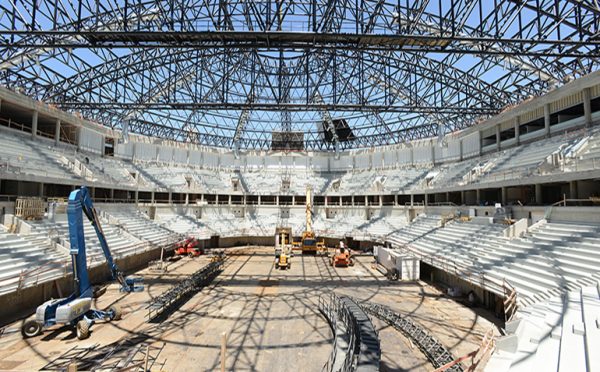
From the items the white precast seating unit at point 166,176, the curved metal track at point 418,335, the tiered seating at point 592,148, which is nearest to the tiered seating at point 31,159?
the white precast seating unit at point 166,176

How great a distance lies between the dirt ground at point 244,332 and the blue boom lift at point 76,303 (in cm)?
46

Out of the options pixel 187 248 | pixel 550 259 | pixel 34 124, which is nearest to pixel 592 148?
pixel 550 259

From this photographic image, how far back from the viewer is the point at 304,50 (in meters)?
24.6

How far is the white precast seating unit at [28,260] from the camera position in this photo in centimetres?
1419

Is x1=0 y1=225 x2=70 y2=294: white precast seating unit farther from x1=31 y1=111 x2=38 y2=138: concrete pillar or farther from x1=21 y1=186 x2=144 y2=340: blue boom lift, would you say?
x1=31 y1=111 x2=38 y2=138: concrete pillar

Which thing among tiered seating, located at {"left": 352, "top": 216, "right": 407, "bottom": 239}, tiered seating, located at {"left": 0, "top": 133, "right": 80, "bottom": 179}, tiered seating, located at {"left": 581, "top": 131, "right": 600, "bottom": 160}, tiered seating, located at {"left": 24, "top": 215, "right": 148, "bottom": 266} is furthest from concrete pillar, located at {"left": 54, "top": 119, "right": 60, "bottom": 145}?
tiered seating, located at {"left": 581, "top": 131, "right": 600, "bottom": 160}

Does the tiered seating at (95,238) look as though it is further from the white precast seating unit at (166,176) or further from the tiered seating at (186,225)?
the white precast seating unit at (166,176)

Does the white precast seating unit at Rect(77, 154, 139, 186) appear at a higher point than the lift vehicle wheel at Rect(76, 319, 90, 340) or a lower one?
higher

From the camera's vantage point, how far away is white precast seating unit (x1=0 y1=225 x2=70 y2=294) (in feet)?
46.5

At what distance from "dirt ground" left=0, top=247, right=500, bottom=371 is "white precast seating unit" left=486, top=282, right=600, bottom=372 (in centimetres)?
278

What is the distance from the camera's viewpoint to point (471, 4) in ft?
59.4

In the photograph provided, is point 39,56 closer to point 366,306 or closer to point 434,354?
point 366,306

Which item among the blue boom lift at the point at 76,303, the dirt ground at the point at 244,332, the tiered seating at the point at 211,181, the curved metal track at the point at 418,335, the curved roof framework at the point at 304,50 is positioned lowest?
the dirt ground at the point at 244,332

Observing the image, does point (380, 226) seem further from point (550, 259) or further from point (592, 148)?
point (550, 259)
